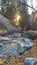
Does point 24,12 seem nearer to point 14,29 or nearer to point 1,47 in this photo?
point 14,29

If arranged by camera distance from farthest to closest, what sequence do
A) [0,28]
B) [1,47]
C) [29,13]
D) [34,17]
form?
[29,13] < [34,17] < [0,28] < [1,47]

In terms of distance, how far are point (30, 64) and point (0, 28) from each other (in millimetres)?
8109

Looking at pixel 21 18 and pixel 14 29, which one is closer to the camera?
pixel 14 29

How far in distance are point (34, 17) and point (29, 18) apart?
923 mm

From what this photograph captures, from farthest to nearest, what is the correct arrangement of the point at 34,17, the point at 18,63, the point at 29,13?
the point at 29,13 → the point at 34,17 → the point at 18,63

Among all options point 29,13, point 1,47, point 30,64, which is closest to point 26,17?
point 29,13

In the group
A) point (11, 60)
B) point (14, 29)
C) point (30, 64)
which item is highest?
point (30, 64)

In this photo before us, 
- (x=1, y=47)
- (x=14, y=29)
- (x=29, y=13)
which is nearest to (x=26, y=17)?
(x=29, y=13)

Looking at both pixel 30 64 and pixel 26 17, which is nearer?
pixel 30 64

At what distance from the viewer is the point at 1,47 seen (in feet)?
23.0

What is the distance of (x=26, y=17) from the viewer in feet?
48.1

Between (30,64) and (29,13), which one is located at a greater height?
(30,64)

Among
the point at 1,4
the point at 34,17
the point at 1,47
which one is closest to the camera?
the point at 1,47

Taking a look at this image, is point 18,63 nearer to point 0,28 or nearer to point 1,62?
point 1,62
